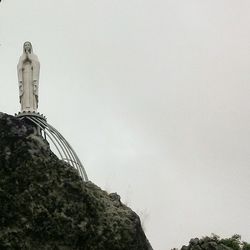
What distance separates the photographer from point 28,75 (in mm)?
25922

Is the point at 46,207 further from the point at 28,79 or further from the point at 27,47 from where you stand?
the point at 27,47

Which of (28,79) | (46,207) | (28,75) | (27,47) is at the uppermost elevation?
(27,47)

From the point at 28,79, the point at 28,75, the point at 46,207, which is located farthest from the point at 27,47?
the point at 46,207

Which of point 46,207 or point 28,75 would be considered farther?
point 28,75

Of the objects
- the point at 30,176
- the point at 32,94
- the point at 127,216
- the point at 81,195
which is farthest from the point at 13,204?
the point at 32,94

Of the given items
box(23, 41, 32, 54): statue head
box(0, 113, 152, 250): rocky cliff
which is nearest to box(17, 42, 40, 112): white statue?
box(23, 41, 32, 54): statue head

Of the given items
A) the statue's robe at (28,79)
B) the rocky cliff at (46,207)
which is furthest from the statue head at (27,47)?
the rocky cliff at (46,207)

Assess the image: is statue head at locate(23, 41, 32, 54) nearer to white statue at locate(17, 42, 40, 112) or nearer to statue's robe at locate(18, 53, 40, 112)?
white statue at locate(17, 42, 40, 112)

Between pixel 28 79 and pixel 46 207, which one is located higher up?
pixel 28 79

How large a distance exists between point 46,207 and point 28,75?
2193 cm

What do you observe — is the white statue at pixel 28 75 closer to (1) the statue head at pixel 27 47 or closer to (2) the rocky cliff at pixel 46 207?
(1) the statue head at pixel 27 47

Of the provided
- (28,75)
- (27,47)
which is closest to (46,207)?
(28,75)

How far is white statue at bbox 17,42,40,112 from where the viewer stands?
2531 centimetres

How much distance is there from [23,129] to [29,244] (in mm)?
914
